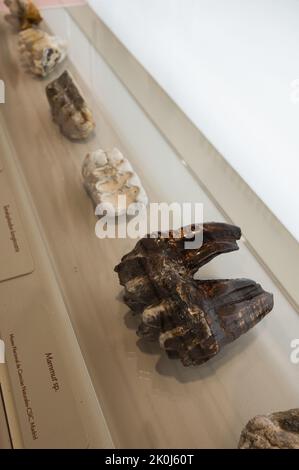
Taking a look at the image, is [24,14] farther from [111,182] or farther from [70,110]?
[111,182]

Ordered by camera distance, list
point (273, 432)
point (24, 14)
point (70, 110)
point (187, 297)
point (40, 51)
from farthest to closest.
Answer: point (24, 14) < point (40, 51) < point (70, 110) < point (187, 297) < point (273, 432)

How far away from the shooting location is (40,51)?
5.63 feet

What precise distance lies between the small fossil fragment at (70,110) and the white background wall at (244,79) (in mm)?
324

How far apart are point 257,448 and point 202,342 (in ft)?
0.63

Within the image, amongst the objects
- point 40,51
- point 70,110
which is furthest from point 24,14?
point 70,110

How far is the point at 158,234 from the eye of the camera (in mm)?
954

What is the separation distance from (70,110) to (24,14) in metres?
0.73

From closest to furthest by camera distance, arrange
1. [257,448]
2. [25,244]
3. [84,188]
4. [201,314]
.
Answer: [257,448] < [201,314] < [25,244] < [84,188]

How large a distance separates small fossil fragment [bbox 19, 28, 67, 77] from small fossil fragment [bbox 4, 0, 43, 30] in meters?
0.12

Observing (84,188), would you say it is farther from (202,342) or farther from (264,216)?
(202,342)

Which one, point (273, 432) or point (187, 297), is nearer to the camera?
point (273, 432)

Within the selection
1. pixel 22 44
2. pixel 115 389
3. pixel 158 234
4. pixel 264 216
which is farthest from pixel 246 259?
pixel 22 44

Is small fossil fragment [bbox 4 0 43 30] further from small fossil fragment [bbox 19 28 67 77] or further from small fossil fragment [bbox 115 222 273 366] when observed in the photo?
small fossil fragment [bbox 115 222 273 366]

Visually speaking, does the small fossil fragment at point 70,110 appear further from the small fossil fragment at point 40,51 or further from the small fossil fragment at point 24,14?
the small fossil fragment at point 24,14
